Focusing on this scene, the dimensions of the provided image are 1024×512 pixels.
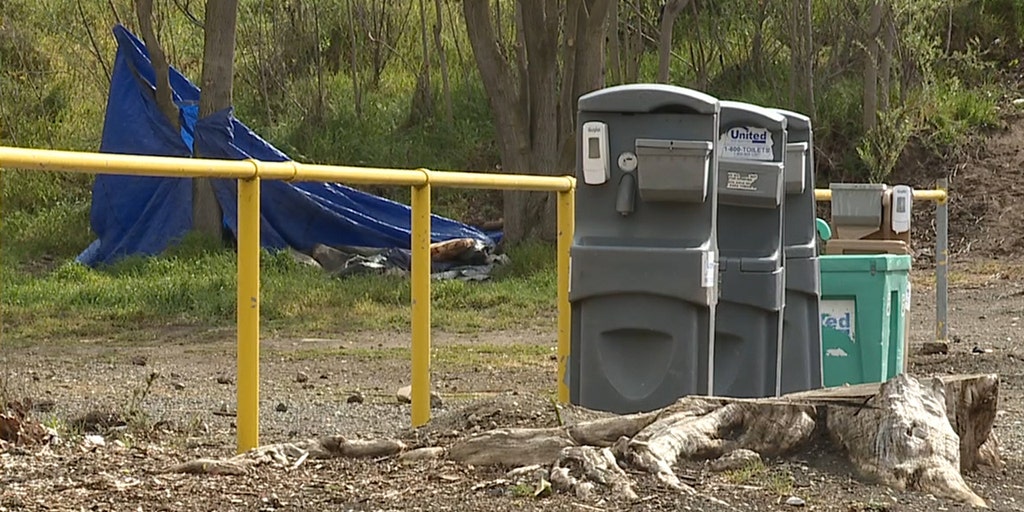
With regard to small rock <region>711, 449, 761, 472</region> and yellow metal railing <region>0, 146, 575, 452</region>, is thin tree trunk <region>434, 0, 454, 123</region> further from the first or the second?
small rock <region>711, 449, 761, 472</region>

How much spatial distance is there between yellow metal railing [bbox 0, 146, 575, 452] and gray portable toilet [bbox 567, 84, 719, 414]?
1.84 feet

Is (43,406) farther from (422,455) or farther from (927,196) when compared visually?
(927,196)

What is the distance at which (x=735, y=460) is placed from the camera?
4.59 meters

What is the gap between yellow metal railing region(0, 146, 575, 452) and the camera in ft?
14.3

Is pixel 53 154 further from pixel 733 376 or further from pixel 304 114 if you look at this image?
pixel 304 114

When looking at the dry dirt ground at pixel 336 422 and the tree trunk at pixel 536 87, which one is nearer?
the dry dirt ground at pixel 336 422

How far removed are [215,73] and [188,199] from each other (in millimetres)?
1600

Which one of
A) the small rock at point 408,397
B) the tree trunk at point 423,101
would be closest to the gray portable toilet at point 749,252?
the small rock at point 408,397

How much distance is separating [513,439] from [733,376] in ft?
6.86

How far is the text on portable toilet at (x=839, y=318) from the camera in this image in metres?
→ 8.06

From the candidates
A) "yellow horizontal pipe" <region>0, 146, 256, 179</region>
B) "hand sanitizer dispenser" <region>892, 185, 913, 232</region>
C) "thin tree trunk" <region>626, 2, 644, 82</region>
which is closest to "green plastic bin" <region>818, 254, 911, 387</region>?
"hand sanitizer dispenser" <region>892, 185, 913, 232</region>

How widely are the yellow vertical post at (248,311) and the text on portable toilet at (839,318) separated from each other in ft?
12.8

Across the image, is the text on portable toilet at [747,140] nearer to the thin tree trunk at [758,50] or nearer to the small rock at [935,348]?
the small rock at [935,348]

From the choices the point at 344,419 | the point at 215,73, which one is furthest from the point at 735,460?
the point at 215,73
